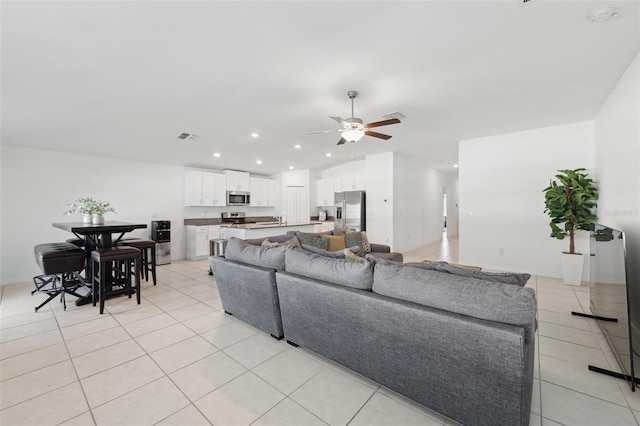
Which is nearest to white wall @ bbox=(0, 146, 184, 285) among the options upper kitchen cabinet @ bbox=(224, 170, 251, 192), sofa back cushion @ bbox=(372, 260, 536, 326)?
upper kitchen cabinet @ bbox=(224, 170, 251, 192)

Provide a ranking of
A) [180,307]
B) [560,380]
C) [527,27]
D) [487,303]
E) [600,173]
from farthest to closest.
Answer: [600,173], [180,307], [527,27], [560,380], [487,303]

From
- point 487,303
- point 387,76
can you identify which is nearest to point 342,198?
point 387,76

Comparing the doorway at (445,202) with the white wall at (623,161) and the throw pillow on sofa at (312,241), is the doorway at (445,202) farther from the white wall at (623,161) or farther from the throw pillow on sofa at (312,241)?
the throw pillow on sofa at (312,241)

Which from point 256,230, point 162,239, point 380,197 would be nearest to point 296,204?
point 380,197

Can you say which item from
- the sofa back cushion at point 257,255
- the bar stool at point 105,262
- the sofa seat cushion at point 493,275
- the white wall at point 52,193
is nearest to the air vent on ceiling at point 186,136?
the bar stool at point 105,262

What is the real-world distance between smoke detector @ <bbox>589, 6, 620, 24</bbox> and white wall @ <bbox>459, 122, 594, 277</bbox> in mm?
3093

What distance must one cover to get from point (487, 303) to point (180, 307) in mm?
3357

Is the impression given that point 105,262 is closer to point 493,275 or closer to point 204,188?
point 204,188

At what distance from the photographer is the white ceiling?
1861 millimetres

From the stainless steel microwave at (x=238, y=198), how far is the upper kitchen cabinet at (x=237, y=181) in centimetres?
11

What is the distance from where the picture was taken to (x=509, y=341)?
1.21m

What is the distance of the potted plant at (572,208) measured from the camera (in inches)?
152

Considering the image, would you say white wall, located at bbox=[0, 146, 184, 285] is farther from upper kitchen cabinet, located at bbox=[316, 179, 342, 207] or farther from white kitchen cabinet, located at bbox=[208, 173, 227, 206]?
upper kitchen cabinet, located at bbox=[316, 179, 342, 207]

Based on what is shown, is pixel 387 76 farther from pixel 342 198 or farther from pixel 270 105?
pixel 342 198
